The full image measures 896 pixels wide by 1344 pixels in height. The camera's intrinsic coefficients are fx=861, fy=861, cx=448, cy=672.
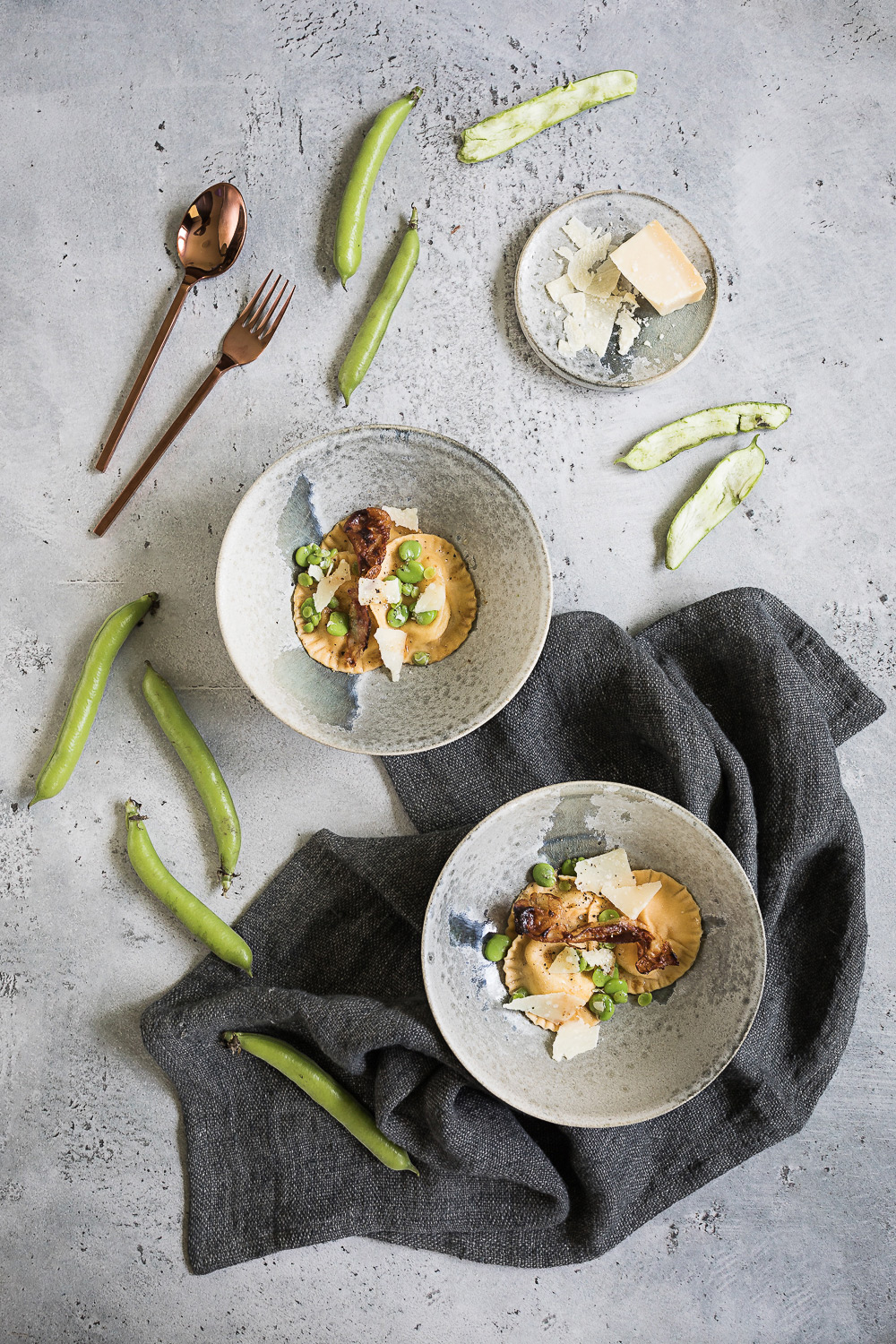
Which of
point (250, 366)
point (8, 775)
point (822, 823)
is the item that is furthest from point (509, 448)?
point (8, 775)

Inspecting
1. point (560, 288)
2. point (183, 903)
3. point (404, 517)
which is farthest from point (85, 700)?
point (560, 288)

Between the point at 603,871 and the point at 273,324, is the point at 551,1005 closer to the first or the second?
the point at 603,871

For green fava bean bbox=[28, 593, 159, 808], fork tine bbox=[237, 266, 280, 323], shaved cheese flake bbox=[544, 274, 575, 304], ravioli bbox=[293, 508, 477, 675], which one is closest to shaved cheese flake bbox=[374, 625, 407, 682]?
ravioli bbox=[293, 508, 477, 675]

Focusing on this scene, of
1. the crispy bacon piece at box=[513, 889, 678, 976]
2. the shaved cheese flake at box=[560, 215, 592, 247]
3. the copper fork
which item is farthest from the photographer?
the shaved cheese flake at box=[560, 215, 592, 247]

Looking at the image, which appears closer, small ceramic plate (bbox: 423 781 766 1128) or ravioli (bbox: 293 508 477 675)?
small ceramic plate (bbox: 423 781 766 1128)

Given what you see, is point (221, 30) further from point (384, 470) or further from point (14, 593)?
point (14, 593)

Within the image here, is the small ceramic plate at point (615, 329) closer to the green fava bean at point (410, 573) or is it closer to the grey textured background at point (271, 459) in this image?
the grey textured background at point (271, 459)

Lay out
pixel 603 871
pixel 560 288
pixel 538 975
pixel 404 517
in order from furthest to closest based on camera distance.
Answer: pixel 560 288, pixel 404 517, pixel 603 871, pixel 538 975

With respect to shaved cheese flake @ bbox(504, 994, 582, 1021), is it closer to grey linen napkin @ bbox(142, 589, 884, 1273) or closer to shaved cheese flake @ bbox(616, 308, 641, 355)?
grey linen napkin @ bbox(142, 589, 884, 1273)
